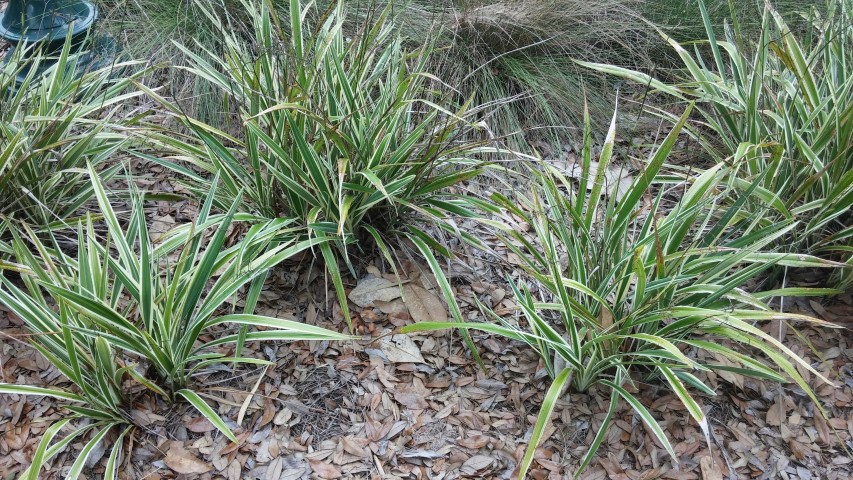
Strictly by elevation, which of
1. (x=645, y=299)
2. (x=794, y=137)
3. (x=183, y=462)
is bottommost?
(x=183, y=462)

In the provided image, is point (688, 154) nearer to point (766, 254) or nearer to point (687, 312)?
point (766, 254)

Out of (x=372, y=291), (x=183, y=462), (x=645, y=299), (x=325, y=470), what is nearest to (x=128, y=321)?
(x=183, y=462)

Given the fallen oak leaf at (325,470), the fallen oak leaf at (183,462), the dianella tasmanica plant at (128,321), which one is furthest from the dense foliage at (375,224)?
the fallen oak leaf at (325,470)

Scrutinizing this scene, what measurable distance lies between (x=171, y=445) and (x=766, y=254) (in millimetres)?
1948

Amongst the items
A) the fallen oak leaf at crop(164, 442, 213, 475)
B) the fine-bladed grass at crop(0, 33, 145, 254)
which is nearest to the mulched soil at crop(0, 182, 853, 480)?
the fallen oak leaf at crop(164, 442, 213, 475)

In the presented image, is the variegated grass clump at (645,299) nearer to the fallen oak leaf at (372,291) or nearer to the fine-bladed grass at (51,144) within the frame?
the fallen oak leaf at (372,291)

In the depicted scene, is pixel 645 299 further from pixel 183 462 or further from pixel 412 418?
pixel 183 462

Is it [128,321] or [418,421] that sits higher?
[128,321]

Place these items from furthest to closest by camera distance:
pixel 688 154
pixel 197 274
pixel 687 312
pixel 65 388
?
pixel 688 154, pixel 65 388, pixel 197 274, pixel 687 312

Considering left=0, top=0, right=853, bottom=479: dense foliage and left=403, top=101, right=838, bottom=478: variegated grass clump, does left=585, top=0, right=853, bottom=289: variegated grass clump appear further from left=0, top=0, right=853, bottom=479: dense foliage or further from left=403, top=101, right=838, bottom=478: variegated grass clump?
left=403, top=101, right=838, bottom=478: variegated grass clump

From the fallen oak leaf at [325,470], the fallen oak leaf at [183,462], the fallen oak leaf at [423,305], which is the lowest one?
the fallen oak leaf at [183,462]

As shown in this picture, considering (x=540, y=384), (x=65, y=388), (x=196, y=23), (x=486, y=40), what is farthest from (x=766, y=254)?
(x=196, y=23)

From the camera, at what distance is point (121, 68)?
3236mm

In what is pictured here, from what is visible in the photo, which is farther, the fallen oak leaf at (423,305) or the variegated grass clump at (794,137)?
the fallen oak leaf at (423,305)
